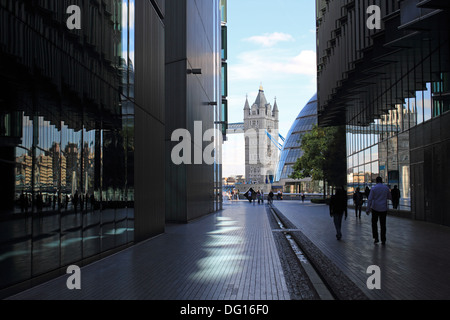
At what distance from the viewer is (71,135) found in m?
9.11

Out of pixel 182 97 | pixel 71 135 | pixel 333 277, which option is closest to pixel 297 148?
pixel 182 97

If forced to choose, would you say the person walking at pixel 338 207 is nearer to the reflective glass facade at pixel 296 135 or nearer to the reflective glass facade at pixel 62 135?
the reflective glass facade at pixel 62 135

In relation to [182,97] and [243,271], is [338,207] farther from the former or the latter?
[182,97]

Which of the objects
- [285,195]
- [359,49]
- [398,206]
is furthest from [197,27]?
[285,195]

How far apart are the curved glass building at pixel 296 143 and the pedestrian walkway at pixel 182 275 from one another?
76798 mm

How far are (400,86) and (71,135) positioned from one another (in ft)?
58.4

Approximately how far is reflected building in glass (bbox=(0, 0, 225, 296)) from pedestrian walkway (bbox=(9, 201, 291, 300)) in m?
0.51

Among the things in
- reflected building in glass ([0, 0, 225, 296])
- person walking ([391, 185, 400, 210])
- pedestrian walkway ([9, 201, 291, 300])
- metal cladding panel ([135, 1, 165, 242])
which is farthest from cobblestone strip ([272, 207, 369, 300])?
person walking ([391, 185, 400, 210])

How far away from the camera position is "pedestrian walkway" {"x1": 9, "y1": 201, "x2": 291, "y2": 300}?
6621mm

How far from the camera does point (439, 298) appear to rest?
6160 millimetres

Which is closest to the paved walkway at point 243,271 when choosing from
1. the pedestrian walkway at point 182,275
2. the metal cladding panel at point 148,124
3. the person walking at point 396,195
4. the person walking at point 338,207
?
the pedestrian walkway at point 182,275

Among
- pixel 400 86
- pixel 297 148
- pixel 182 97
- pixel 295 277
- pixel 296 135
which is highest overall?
pixel 296 135
